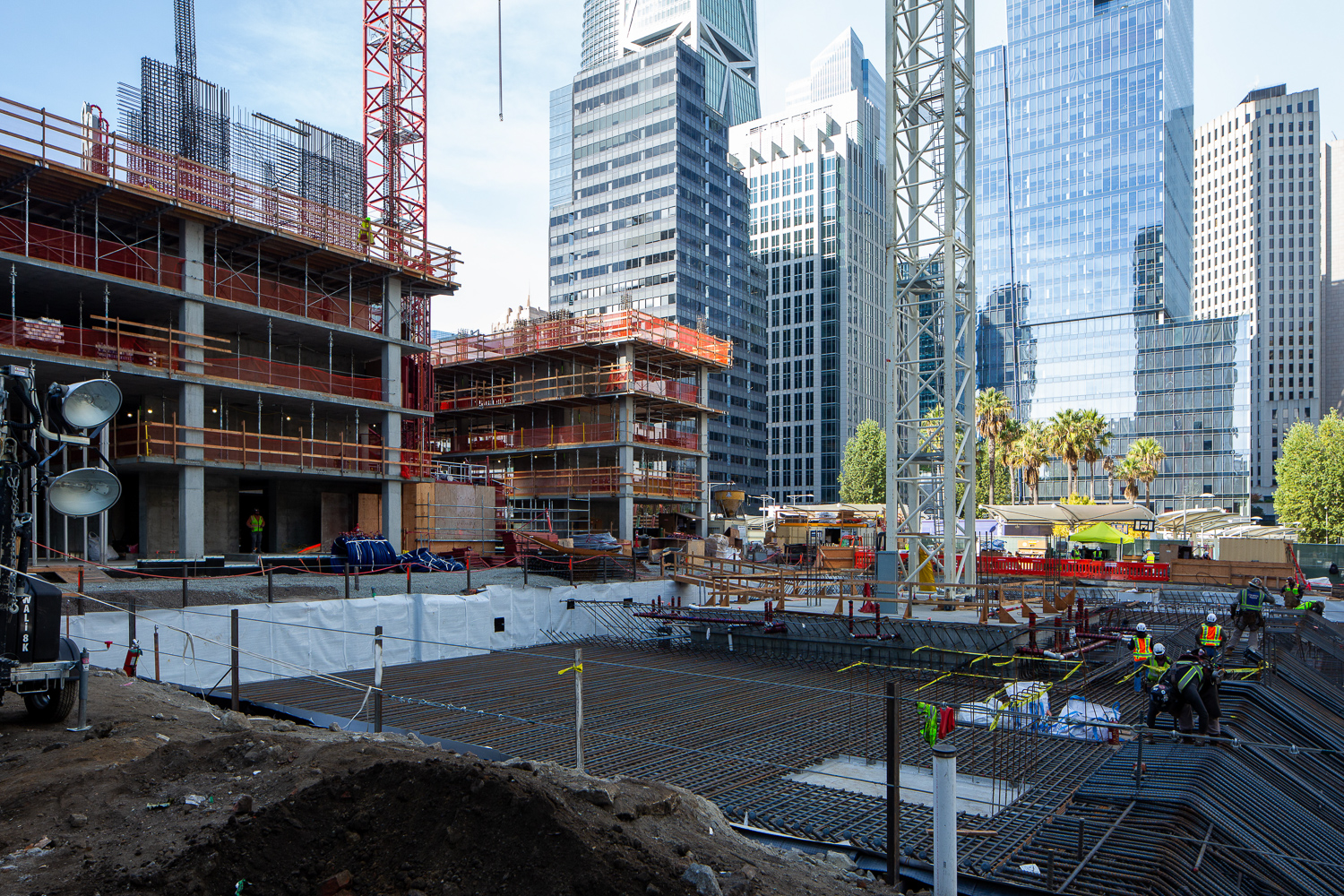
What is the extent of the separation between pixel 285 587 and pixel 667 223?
325ft

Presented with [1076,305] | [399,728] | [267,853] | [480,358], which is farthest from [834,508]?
[1076,305]

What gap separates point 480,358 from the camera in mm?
52312

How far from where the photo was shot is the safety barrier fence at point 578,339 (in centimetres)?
4772

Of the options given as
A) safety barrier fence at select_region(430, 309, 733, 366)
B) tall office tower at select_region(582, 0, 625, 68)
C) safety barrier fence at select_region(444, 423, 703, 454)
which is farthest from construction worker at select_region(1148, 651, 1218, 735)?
tall office tower at select_region(582, 0, 625, 68)

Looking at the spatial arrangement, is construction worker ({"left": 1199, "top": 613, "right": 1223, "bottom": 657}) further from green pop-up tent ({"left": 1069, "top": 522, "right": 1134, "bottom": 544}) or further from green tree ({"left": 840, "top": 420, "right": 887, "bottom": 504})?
green tree ({"left": 840, "top": 420, "right": 887, "bottom": 504})

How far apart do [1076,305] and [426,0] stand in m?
104

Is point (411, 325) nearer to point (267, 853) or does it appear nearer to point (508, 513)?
point (508, 513)

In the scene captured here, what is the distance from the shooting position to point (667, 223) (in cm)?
11600

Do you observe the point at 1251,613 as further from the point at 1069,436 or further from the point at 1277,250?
the point at 1277,250

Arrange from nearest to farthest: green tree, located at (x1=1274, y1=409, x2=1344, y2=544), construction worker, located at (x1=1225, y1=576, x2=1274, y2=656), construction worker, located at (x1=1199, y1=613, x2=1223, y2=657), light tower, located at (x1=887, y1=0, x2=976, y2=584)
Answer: construction worker, located at (x1=1199, y1=613, x2=1223, y2=657)
construction worker, located at (x1=1225, y1=576, x2=1274, y2=656)
light tower, located at (x1=887, y1=0, x2=976, y2=584)
green tree, located at (x1=1274, y1=409, x2=1344, y2=544)

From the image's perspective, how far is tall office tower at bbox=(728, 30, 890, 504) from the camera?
138 m

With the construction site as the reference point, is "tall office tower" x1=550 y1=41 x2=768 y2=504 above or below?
above

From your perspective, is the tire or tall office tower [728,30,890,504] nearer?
the tire

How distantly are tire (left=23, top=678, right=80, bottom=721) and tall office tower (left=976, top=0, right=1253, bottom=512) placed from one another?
121325mm
